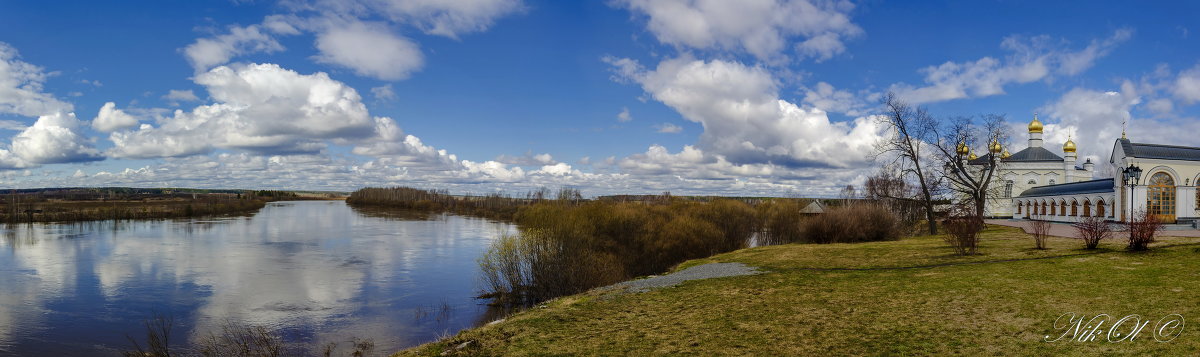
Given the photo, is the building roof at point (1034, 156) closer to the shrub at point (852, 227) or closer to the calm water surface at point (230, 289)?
the shrub at point (852, 227)

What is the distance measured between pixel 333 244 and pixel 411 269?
14.8 metres

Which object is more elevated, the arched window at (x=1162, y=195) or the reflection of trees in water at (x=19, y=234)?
the arched window at (x=1162, y=195)

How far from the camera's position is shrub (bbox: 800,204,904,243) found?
2970cm

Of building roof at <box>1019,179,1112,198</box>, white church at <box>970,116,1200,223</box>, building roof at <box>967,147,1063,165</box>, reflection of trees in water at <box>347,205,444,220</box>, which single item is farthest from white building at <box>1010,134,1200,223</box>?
reflection of trees in water at <box>347,205,444,220</box>

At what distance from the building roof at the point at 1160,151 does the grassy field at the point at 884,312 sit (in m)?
21.1

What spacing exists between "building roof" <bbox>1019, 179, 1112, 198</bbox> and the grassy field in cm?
2334

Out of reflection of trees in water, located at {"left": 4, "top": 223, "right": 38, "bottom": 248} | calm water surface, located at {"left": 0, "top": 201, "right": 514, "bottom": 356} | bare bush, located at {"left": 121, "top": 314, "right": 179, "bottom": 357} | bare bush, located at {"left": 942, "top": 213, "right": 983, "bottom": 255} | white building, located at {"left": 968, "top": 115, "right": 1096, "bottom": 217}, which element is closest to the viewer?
bare bush, located at {"left": 121, "top": 314, "right": 179, "bottom": 357}

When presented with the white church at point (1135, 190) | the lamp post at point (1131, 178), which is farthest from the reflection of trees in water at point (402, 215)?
the lamp post at point (1131, 178)

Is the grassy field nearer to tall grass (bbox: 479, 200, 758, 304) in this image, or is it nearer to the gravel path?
the gravel path

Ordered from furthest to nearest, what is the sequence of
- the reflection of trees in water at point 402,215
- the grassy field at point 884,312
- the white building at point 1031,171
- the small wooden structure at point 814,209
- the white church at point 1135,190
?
the reflection of trees in water at point 402,215 < the white building at point 1031,171 < the small wooden structure at point 814,209 < the white church at point 1135,190 < the grassy field at point 884,312

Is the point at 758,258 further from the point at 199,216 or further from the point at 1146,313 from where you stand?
the point at 199,216

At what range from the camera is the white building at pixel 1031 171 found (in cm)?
4753

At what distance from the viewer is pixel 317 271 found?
27.9 metres

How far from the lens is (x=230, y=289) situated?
23.3 m
